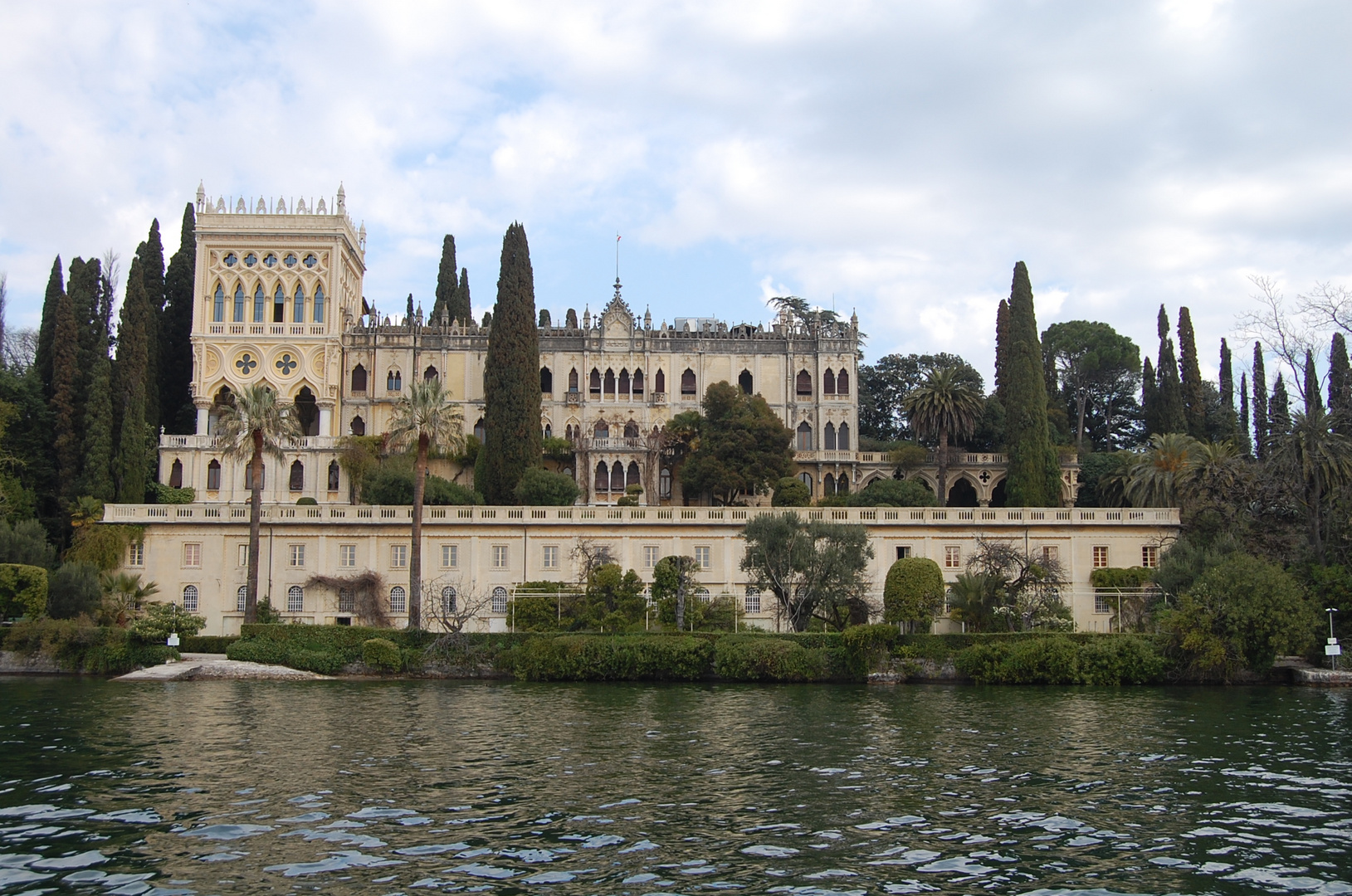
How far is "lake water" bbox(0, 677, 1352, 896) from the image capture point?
15320 mm

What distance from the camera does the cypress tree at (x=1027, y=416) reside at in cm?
6119

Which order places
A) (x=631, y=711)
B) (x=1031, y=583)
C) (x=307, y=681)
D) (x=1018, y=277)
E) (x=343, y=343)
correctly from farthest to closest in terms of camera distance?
(x=343, y=343), (x=1018, y=277), (x=1031, y=583), (x=307, y=681), (x=631, y=711)

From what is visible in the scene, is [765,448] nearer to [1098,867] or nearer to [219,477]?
[219,477]

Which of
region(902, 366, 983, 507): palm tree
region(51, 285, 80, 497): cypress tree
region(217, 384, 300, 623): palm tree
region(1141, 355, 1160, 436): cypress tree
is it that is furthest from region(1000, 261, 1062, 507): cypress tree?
region(51, 285, 80, 497): cypress tree

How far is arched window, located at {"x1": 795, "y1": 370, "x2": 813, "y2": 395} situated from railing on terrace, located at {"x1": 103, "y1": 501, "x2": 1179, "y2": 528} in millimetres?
23069

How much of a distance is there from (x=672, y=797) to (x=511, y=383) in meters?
41.6

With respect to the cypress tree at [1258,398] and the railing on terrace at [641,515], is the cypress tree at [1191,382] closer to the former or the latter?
the cypress tree at [1258,398]

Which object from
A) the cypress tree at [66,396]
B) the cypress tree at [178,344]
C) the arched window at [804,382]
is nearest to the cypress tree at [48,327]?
the cypress tree at [66,396]

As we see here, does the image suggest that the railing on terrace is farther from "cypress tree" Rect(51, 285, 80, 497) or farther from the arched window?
the arched window

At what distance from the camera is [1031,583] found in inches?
1773

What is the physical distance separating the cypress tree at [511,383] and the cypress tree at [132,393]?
15.5 m

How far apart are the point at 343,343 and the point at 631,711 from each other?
4648 cm

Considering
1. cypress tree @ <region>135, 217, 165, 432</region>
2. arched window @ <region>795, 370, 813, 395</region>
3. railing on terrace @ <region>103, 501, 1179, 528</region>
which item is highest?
cypress tree @ <region>135, 217, 165, 432</region>

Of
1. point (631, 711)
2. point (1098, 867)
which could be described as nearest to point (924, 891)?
point (1098, 867)
